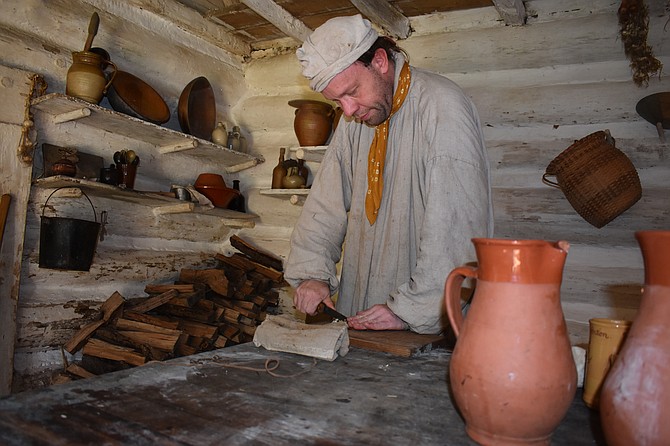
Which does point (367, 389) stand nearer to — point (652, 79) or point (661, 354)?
point (661, 354)

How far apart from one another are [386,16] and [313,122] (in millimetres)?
975

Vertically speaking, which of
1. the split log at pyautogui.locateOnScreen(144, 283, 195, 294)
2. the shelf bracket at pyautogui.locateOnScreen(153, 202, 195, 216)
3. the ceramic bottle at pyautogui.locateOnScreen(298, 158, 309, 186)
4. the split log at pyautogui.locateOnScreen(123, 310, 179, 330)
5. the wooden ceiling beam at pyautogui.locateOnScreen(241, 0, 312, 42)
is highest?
the wooden ceiling beam at pyautogui.locateOnScreen(241, 0, 312, 42)

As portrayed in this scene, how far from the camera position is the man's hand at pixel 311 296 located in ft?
7.35

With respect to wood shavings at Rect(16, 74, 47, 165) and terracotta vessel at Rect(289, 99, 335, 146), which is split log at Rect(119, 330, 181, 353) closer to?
wood shavings at Rect(16, 74, 47, 165)

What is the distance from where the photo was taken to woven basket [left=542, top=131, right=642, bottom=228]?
3184 mm

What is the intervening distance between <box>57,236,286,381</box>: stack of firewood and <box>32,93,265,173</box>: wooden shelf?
29.0 inches

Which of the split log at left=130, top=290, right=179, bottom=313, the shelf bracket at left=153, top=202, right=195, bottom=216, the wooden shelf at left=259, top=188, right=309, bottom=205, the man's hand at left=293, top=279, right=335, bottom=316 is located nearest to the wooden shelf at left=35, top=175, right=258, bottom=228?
the shelf bracket at left=153, top=202, right=195, bottom=216

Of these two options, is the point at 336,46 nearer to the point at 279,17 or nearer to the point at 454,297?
the point at 454,297

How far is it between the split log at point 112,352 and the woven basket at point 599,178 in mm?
2914

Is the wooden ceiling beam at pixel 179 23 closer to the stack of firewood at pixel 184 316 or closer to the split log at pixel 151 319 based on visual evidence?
the stack of firewood at pixel 184 316

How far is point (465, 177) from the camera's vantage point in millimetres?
2027

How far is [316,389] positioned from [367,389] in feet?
0.39

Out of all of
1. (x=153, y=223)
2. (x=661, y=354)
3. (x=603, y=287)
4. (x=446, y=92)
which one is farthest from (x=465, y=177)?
(x=153, y=223)

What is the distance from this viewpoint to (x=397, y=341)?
66.4 inches
